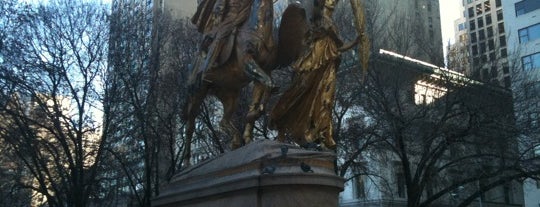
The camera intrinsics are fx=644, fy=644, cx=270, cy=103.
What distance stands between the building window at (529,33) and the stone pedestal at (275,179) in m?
50.3

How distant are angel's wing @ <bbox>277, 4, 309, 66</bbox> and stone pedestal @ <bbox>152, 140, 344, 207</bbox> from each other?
1823mm

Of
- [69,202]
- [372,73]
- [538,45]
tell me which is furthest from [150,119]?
[538,45]

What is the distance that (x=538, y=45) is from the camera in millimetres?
50938

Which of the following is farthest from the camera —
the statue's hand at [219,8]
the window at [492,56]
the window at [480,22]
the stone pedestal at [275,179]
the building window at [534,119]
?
the window at [480,22]

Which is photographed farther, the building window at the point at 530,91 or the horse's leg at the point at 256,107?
the building window at the point at 530,91

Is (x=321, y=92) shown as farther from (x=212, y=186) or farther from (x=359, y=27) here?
(x=212, y=186)

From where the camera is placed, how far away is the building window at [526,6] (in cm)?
5338

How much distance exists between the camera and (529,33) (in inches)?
2104

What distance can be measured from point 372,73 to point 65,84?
1119 centimetres

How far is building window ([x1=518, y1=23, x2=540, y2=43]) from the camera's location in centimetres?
5275

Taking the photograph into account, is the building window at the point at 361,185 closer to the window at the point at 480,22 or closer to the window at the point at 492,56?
the window at the point at 492,56

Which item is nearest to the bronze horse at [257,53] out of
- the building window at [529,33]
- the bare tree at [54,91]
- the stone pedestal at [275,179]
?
the stone pedestal at [275,179]

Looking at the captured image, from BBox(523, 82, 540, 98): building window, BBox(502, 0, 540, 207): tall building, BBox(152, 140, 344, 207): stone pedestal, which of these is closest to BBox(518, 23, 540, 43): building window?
BBox(502, 0, 540, 207): tall building

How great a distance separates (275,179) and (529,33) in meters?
51.8
